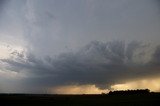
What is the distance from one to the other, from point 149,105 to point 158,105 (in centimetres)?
322

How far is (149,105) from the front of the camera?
92188mm

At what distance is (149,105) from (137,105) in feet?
13.5

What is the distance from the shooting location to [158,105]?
90.0 metres

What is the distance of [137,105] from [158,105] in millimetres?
7287

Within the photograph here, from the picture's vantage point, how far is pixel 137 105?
309 ft
